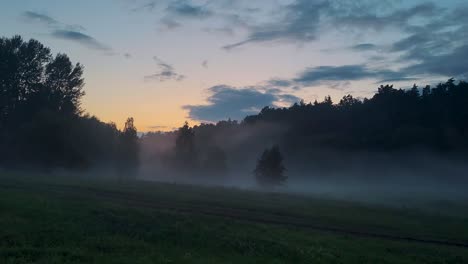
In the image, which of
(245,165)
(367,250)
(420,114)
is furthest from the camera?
(245,165)

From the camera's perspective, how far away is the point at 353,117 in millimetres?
160625

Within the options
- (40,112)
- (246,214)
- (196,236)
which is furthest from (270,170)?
(196,236)

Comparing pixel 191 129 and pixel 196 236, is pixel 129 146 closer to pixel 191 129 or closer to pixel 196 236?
pixel 191 129

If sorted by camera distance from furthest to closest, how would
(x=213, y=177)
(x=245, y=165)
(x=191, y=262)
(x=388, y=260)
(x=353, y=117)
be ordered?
(x=245, y=165), (x=353, y=117), (x=213, y=177), (x=388, y=260), (x=191, y=262)

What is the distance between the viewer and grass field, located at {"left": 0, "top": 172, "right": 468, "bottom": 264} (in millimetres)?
19688

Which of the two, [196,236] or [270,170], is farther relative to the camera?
[270,170]

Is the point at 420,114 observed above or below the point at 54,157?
above

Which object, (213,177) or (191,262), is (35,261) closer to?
(191,262)

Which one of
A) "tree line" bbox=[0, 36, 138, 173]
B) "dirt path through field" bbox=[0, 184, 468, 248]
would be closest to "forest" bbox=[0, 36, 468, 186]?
"tree line" bbox=[0, 36, 138, 173]

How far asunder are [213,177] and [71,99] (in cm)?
4122

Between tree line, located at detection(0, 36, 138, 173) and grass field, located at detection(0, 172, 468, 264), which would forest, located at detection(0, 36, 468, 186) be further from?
grass field, located at detection(0, 172, 468, 264)

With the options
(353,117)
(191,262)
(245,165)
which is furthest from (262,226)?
(245,165)

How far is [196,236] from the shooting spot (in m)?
24.0

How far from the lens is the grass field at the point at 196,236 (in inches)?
775
